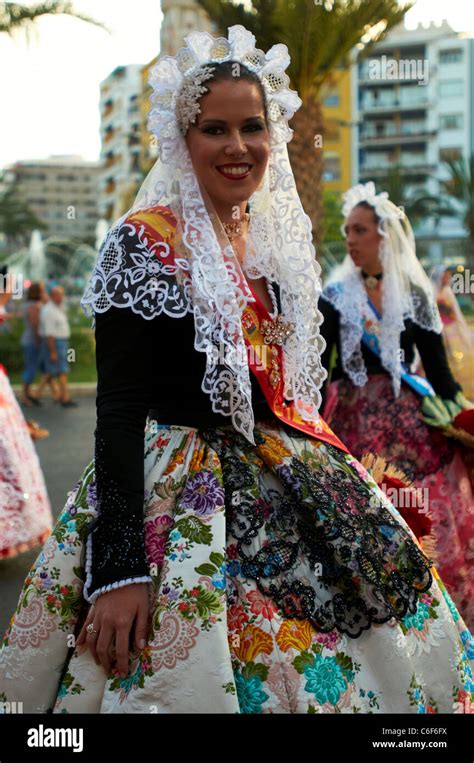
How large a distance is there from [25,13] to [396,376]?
9.18 meters

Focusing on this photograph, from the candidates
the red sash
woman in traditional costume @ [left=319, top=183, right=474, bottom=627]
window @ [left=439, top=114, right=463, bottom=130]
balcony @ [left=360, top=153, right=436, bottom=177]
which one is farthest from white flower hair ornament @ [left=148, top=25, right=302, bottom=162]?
window @ [left=439, top=114, right=463, bottom=130]

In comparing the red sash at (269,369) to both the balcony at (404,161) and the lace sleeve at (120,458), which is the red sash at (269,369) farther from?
the balcony at (404,161)

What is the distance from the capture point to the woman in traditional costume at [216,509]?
1968 millimetres

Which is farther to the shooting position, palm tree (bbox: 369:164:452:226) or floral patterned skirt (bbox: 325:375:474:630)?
palm tree (bbox: 369:164:452:226)

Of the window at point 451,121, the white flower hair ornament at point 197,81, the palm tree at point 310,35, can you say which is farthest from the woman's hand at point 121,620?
the window at point 451,121

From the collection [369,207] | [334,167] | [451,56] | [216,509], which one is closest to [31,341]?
[369,207]

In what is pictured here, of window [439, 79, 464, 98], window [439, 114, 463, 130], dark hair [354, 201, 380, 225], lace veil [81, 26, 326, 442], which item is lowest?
lace veil [81, 26, 326, 442]

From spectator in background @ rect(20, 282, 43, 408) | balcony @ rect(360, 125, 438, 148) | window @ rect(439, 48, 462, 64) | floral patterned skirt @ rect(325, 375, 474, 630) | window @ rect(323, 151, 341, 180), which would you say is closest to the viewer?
floral patterned skirt @ rect(325, 375, 474, 630)

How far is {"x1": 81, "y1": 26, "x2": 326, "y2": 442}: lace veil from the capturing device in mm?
2137

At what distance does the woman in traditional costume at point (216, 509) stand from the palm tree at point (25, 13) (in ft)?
33.9

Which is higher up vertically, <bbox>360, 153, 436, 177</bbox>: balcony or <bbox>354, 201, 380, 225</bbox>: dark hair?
<bbox>360, 153, 436, 177</bbox>: balcony

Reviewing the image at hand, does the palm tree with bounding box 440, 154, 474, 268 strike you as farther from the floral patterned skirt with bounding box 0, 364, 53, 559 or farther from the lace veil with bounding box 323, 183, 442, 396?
the lace veil with bounding box 323, 183, 442, 396

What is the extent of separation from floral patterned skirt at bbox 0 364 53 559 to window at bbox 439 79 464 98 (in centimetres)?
7556

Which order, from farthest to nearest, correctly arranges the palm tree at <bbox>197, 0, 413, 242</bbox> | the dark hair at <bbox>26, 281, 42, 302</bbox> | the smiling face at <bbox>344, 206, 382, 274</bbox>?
the dark hair at <bbox>26, 281, 42, 302</bbox>
the palm tree at <bbox>197, 0, 413, 242</bbox>
the smiling face at <bbox>344, 206, 382, 274</bbox>
